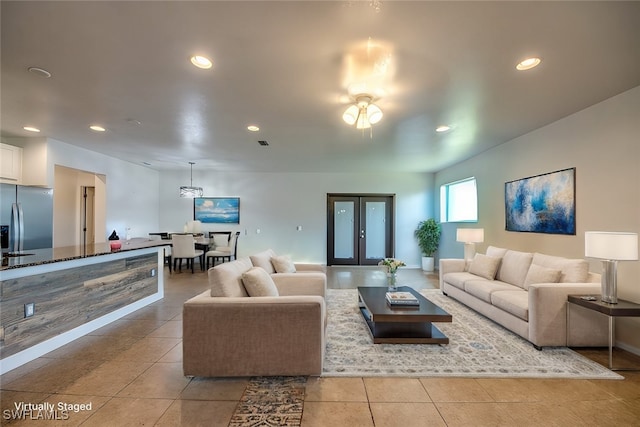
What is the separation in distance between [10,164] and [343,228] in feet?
22.1

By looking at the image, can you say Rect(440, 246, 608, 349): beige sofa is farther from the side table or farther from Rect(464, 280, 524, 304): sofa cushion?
the side table

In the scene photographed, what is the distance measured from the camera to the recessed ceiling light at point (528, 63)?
229 cm

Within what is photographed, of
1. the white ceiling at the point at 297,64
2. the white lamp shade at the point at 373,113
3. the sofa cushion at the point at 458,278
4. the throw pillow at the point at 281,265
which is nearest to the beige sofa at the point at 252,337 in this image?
the throw pillow at the point at 281,265

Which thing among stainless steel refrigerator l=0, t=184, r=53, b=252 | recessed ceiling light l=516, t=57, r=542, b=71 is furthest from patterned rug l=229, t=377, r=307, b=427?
stainless steel refrigerator l=0, t=184, r=53, b=252

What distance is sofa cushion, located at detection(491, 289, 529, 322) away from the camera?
2988 mm

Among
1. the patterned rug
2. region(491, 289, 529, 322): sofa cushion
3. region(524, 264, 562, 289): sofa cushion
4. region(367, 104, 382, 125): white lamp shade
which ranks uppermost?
region(367, 104, 382, 125): white lamp shade

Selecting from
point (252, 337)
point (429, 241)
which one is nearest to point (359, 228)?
point (429, 241)

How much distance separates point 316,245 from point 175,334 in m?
4.99

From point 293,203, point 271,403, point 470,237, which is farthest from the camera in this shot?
point 293,203

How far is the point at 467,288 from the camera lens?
407cm

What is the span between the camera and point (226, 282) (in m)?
2.45

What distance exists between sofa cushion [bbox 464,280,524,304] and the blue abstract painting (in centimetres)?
99

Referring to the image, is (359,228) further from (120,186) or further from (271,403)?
(271,403)

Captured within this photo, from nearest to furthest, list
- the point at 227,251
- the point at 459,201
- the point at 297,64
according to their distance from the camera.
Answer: the point at 297,64 → the point at 459,201 → the point at 227,251
